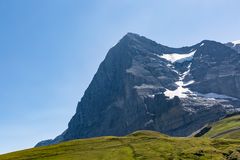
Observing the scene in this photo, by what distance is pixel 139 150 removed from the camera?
318ft

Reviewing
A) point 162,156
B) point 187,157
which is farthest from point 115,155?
point 187,157

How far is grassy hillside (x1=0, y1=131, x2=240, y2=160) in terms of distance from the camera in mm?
89688

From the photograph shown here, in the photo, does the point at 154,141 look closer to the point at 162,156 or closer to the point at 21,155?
the point at 162,156

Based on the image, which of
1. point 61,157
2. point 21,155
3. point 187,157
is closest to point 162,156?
point 187,157

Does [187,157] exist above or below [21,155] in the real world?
below

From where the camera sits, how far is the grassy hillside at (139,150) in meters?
89.7

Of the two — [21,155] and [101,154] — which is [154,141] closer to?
[101,154]

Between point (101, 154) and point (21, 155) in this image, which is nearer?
point (101, 154)

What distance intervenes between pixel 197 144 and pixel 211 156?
13885 mm

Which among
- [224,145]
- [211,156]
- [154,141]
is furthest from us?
[154,141]

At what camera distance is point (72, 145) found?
11444cm

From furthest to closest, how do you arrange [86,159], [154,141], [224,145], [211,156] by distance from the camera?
1. [154,141]
2. [224,145]
3. [86,159]
4. [211,156]

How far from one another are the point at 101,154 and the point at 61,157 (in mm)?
10367

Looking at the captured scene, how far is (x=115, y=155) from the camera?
306ft
